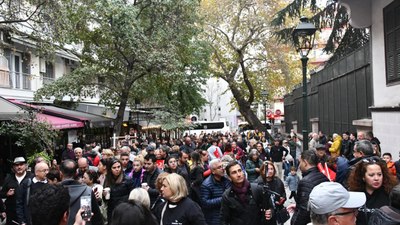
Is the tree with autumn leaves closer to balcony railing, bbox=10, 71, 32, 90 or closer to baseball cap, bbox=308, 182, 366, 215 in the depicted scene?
balcony railing, bbox=10, 71, 32, 90

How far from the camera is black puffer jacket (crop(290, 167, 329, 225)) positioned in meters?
5.30

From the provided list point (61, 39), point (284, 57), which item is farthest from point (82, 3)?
point (284, 57)

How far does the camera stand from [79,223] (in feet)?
12.3

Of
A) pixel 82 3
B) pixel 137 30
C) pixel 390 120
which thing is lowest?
pixel 390 120

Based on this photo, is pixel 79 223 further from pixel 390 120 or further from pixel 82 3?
pixel 82 3

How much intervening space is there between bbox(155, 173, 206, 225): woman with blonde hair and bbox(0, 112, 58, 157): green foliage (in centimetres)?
887

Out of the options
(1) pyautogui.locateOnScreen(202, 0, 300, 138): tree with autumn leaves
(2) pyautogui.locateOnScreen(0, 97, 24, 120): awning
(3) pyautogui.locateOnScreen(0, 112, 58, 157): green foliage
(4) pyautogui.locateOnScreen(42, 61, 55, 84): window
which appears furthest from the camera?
(1) pyautogui.locateOnScreen(202, 0, 300, 138): tree with autumn leaves

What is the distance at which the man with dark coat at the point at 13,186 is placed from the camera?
24.9 feet

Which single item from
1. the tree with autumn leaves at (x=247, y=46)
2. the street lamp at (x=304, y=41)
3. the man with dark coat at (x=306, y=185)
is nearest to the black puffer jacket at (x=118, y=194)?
the man with dark coat at (x=306, y=185)

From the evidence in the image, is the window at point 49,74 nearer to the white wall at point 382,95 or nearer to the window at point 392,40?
the white wall at point 382,95

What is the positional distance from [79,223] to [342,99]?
53.1 feet

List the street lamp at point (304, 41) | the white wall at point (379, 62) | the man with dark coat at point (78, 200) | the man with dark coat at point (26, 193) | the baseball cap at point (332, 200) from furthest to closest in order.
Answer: the white wall at point (379, 62) < the street lamp at point (304, 41) < the man with dark coat at point (26, 193) < the man with dark coat at point (78, 200) < the baseball cap at point (332, 200)

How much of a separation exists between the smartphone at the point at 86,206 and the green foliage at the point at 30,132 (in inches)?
329

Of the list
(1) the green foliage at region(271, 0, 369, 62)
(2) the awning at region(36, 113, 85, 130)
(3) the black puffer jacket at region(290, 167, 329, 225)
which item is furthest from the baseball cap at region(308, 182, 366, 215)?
(1) the green foliage at region(271, 0, 369, 62)
